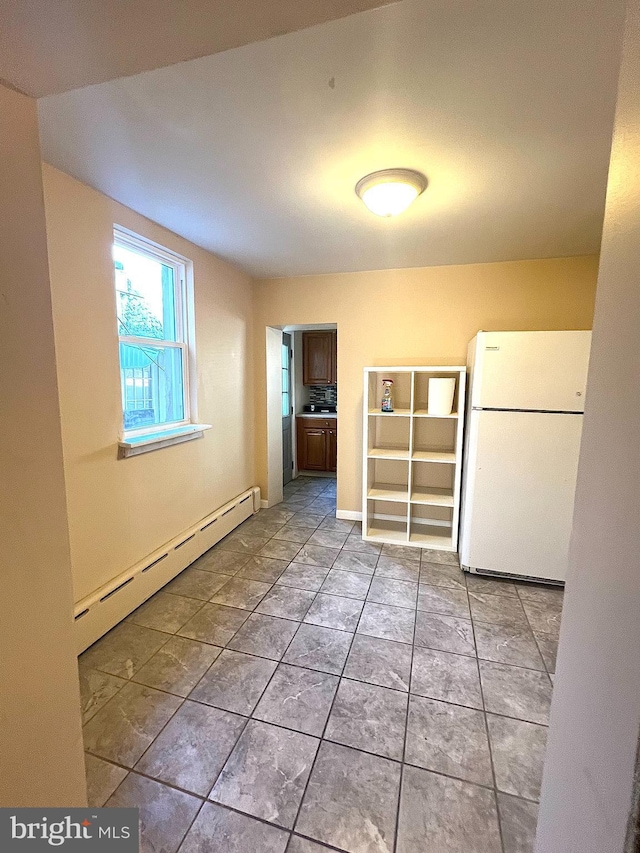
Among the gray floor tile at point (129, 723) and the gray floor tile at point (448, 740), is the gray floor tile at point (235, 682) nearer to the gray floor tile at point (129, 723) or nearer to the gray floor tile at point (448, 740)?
the gray floor tile at point (129, 723)

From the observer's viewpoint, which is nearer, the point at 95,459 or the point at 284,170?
the point at 284,170

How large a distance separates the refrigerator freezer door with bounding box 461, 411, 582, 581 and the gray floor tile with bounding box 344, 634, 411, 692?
1084 mm

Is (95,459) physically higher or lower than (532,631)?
higher

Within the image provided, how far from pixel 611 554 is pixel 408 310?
309cm

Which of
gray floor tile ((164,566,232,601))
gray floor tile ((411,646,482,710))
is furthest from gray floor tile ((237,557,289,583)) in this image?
gray floor tile ((411,646,482,710))

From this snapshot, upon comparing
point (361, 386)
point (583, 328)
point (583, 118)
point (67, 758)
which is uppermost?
point (583, 118)

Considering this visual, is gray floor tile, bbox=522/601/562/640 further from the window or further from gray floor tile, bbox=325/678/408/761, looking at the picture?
the window

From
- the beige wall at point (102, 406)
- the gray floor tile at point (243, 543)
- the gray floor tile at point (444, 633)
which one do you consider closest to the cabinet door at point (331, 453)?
the gray floor tile at point (243, 543)

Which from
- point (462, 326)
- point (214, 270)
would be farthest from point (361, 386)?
point (214, 270)

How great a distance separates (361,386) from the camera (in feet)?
11.9

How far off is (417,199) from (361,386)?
69.9 inches

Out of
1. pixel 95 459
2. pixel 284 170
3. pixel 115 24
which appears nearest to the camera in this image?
pixel 115 24

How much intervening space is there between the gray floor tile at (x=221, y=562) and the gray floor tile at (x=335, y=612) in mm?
745

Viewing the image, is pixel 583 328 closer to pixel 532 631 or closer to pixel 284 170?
pixel 532 631
